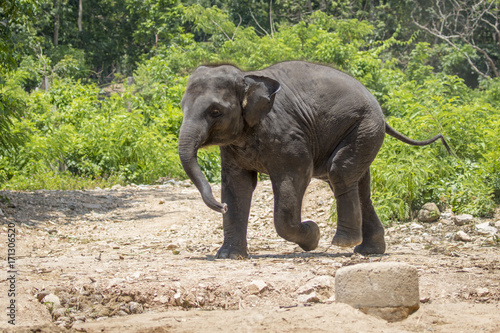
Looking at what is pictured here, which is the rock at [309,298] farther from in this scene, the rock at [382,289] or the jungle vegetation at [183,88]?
the jungle vegetation at [183,88]

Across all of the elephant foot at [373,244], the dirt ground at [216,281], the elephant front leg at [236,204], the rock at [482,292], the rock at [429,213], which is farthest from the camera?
the rock at [429,213]

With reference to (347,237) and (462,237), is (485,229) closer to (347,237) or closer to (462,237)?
(462,237)

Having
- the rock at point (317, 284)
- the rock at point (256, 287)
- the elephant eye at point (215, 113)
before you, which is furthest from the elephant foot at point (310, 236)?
the rock at point (256, 287)

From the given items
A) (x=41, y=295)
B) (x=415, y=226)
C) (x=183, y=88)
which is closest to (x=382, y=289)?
(x=41, y=295)

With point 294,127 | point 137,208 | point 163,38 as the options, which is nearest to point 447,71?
point 163,38

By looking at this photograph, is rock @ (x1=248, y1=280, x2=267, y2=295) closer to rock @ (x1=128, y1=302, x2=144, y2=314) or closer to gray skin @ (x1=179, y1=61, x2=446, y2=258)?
rock @ (x1=128, y1=302, x2=144, y2=314)

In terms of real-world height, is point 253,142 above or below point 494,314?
above

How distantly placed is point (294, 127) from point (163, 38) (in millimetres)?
24406

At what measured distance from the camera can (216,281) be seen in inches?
192

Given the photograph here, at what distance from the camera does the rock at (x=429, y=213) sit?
8.88 meters

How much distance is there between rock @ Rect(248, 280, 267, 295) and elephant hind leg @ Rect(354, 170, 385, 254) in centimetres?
229

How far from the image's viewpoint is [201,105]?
5590mm

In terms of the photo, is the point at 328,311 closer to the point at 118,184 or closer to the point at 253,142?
the point at 253,142

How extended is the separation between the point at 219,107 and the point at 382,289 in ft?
7.39
